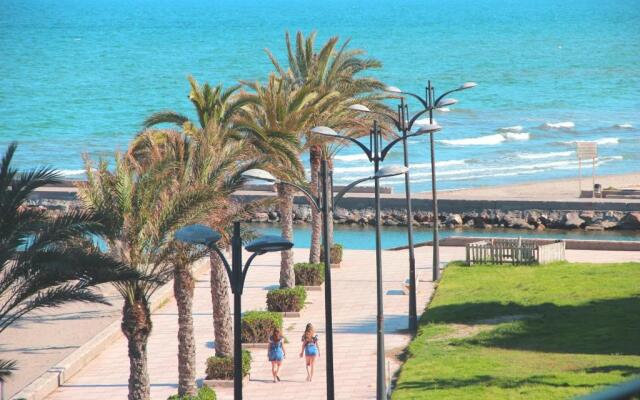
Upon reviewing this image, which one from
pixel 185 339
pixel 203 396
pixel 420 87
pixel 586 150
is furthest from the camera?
pixel 420 87

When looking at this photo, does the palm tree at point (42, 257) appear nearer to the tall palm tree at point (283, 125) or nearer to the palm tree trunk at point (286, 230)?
the tall palm tree at point (283, 125)

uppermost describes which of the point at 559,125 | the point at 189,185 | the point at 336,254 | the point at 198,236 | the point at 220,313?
the point at 559,125

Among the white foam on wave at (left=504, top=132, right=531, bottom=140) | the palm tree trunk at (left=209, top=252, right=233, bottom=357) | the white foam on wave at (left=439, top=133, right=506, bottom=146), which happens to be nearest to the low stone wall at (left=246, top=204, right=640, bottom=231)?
the palm tree trunk at (left=209, top=252, right=233, bottom=357)

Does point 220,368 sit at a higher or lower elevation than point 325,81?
lower

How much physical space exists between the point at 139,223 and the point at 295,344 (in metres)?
8.29

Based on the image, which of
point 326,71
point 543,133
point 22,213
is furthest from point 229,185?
point 543,133

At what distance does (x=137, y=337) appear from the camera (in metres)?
23.3

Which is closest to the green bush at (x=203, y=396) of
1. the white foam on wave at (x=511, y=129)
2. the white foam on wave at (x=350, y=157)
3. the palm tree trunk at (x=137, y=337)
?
the palm tree trunk at (x=137, y=337)

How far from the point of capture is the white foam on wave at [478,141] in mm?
85688

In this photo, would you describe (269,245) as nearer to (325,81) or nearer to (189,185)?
(189,185)

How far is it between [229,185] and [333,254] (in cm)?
1529

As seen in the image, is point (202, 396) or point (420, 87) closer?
point (202, 396)

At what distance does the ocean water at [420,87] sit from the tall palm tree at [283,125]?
1174 inches

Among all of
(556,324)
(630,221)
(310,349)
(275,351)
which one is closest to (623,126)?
(630,221)
